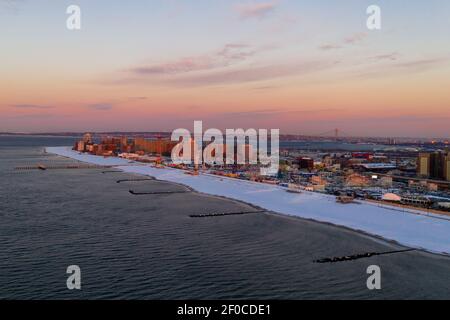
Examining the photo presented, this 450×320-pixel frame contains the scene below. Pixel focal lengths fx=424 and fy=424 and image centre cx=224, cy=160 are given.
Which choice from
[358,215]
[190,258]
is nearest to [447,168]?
[358,215]

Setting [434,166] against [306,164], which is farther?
[306,164]

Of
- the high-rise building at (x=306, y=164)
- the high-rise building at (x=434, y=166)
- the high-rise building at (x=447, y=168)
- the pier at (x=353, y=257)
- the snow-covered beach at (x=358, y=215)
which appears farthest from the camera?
the high-rise building at (x=306, y=164)

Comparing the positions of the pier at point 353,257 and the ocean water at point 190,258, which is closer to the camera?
the ocean water at point 190,258

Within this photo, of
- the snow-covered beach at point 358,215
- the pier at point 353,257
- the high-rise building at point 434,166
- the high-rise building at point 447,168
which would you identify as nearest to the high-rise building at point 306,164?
the high-rise building at point 434,166

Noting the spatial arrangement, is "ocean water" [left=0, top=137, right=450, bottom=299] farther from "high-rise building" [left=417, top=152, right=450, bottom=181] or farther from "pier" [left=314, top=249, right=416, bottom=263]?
"high-rise building" [left=417, top=152, right=450, bottom=181]

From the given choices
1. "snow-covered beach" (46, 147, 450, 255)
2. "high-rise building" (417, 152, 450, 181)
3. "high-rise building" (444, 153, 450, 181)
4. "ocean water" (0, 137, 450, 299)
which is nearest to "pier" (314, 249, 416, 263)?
"ocean water" (0, 137, 450, 299)

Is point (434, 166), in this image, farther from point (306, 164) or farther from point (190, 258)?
point (190, 258)

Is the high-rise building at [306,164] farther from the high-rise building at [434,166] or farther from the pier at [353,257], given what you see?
the pier at [353,257]

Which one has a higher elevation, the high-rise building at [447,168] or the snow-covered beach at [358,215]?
the high-rise building at [447,168]

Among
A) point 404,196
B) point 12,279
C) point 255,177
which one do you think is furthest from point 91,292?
point 255,177
